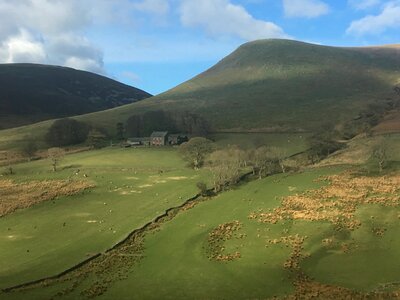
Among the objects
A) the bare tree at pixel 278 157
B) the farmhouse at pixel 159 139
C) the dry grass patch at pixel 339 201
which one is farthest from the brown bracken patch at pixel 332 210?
the farmhouse at pixel 159 139

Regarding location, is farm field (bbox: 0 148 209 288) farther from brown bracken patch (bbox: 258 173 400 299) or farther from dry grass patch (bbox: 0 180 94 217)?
brown bracken patch (bbox: 258 173 400 299)

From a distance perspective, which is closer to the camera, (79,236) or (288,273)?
(288,273)

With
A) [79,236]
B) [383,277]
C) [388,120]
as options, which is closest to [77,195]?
[79,236]

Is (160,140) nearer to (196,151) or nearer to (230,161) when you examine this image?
(196,151)

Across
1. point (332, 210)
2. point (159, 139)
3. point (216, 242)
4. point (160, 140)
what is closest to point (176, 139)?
point (160, 140)

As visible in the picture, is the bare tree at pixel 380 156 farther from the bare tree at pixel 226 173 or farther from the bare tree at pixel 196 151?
the bare tree at pixel 196 151

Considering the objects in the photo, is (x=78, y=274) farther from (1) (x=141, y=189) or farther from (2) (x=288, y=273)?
(1) (x=141, y=189)

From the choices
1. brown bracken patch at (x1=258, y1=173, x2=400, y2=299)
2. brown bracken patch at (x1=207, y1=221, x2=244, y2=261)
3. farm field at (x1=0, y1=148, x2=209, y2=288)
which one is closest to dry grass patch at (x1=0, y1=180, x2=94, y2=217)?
farm field at (x1=0, y1=148, x2=209, y2=288)
